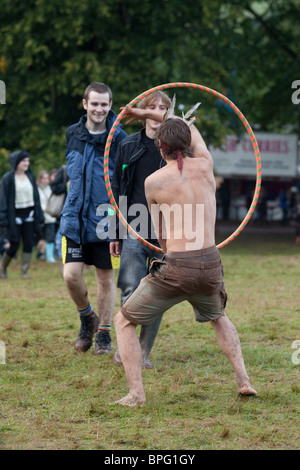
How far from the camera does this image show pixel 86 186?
7.57 meters

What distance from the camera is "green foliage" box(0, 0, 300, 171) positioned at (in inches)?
848

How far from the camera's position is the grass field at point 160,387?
5.07 m

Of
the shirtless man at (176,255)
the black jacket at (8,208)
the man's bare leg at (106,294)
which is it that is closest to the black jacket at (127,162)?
the man's bare leg at (106,294)

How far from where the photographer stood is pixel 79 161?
7605mm

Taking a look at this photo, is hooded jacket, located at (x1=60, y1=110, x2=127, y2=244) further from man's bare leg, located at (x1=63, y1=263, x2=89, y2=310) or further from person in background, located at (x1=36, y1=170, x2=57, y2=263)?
person in background, located at (x1=36, y1=170, x2=57, y2=263)

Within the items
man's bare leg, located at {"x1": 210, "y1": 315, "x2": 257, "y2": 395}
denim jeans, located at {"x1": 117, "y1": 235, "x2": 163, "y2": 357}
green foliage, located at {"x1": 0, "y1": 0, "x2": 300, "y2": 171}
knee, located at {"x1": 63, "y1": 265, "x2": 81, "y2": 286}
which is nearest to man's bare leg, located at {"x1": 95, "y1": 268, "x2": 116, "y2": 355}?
knee, located at {"x1": 63, "y1": 265, "x2": 81, "y2": 286}

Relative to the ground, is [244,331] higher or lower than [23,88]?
lower

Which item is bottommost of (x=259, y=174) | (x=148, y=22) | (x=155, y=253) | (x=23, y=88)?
(x=155, y=253)

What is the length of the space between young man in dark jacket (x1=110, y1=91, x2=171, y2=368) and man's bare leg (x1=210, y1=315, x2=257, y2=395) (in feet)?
4.34

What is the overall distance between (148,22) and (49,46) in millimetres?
3001

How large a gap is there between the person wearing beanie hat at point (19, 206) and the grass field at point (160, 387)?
271cm
